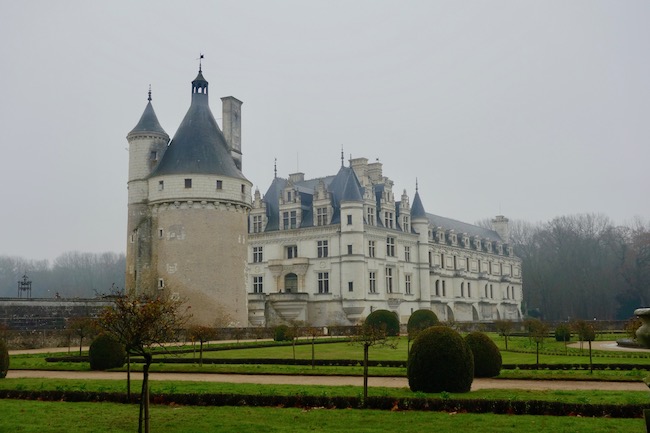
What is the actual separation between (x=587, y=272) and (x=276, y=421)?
72.7 m

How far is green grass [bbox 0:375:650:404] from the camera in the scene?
12.7 m

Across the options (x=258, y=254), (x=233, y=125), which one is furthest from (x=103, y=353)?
(x=258, y=254)

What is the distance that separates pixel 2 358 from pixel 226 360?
7.24 m

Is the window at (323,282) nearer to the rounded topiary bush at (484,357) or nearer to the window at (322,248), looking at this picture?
the window at (322,248)

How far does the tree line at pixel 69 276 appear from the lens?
98.7 meters

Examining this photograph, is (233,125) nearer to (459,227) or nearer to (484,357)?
(484,357)

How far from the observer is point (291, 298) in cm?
4747

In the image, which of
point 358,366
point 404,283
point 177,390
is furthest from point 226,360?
point 404,283

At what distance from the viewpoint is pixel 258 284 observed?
51531mm

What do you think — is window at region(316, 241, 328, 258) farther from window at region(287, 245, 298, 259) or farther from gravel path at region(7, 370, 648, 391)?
gravel path at region(7, 370, 648, 391)

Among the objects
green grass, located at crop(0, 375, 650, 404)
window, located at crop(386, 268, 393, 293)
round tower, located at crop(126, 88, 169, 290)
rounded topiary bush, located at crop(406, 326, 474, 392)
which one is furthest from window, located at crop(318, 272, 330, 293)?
rounded topiary bush, located at crop(406, 326, 474, 392)

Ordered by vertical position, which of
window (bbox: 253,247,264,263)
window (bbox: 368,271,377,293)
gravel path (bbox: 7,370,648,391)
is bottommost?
gravel path (bbox: 7,370,648,391)

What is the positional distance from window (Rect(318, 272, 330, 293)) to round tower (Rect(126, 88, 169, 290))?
544 inches

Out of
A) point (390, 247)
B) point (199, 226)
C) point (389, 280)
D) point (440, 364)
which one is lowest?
point (440, 364)
